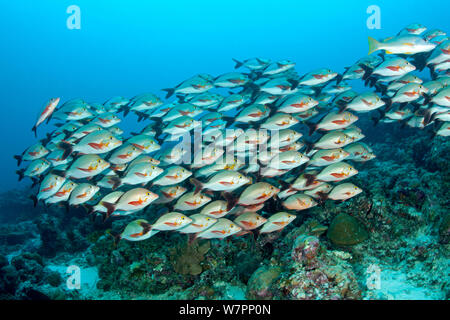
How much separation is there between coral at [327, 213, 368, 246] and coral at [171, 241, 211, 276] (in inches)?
99.2

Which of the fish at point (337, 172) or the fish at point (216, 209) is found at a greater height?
the fish at point (337, 172)

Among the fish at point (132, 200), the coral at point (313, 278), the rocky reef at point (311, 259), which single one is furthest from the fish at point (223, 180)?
the coral at point (313, 278)

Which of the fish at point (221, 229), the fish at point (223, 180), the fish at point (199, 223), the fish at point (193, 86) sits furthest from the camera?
the fish at point (193, 86)

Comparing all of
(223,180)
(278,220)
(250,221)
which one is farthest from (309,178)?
(223,180)

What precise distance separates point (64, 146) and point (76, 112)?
137 cm

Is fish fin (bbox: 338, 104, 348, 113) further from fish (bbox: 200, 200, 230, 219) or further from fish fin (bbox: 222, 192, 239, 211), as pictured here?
fish (bbox: 200, 200, 230, 219)

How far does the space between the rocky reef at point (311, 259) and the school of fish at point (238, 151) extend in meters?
0.67

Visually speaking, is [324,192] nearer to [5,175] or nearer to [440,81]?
[440,81]

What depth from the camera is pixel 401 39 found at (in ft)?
16.9

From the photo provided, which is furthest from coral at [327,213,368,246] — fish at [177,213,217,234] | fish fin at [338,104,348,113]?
fish at [177,213,217,234]

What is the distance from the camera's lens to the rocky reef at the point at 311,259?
4113mm

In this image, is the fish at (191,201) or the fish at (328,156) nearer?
the fish at (191,201)

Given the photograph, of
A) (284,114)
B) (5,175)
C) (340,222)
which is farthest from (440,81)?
(5,175)

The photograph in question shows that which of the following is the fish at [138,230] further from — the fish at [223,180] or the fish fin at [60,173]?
the fish fin at [60,173]
